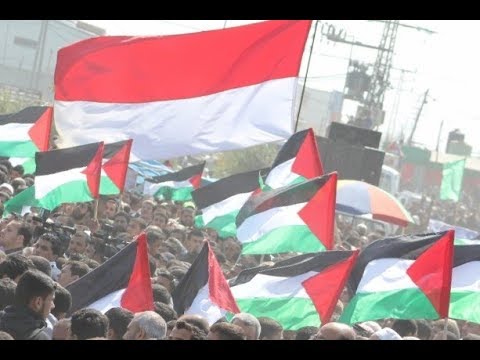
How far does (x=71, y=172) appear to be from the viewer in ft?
33.3

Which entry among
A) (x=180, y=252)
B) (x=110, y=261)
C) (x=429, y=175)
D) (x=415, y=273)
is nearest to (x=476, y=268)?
(x=415, y=273)

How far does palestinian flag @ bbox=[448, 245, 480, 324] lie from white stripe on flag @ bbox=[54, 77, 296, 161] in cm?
230

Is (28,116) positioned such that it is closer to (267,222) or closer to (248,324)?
(267,222)

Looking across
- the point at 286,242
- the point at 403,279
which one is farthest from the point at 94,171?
the point at 403,279

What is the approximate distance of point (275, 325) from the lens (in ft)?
20.0

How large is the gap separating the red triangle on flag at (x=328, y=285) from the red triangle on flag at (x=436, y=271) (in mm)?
399

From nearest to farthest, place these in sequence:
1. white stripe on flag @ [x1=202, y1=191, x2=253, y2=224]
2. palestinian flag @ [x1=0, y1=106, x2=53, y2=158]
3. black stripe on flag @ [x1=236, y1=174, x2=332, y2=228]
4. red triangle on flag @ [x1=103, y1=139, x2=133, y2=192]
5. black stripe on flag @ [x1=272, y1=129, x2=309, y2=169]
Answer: black stripe on flag @ [x1=236, y1=174, x2=332, y2=228], black stripe on flag @ [x1=272, y1=129, x2=309, y2=169], white stripe on flag @ [x1=202, y1=191, x2=253, y2=224], red triangle on flag @ [x1=103, y1=139, x2=133, y2=192], palestinian flag @ [x1=0, y1=106, x2=53, y2=158]

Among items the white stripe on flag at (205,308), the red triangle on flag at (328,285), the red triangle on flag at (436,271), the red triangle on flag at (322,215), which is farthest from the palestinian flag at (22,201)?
the red triangle on flag at (436,271)

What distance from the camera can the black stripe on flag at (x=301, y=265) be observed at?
684cm

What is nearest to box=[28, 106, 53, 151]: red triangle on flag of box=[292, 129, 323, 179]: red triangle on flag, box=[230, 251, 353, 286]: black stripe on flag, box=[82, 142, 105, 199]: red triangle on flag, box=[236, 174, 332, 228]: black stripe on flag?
box=[82, 142, 105, 199]: red triangle on flag

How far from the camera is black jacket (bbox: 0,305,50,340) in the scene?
443 centimetres

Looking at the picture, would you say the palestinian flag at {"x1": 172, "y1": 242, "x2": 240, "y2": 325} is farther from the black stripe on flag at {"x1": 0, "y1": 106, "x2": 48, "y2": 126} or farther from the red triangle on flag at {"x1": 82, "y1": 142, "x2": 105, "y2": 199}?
the black stripe on flag at {"x1": 0, "y1": 106, "x2": 48, "y2": 126}

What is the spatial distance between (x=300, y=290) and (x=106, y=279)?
158 centimetres
